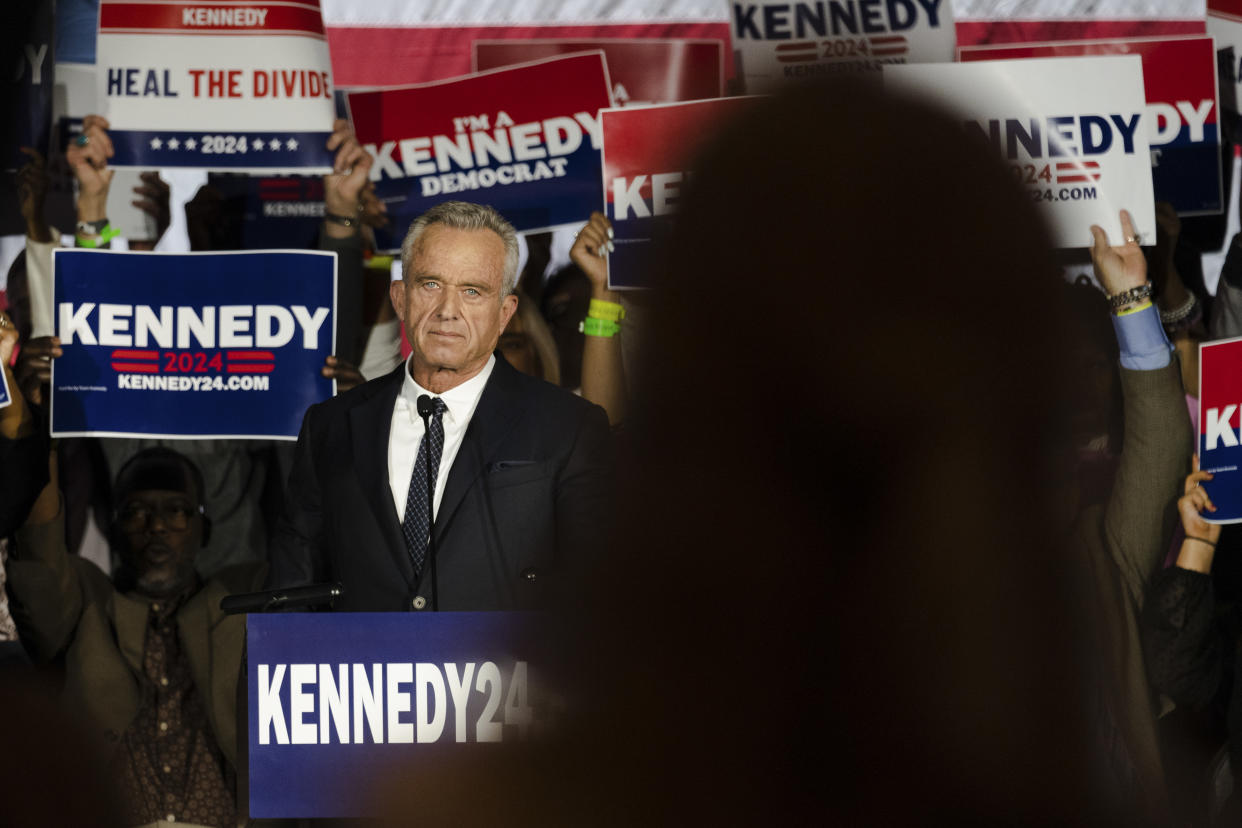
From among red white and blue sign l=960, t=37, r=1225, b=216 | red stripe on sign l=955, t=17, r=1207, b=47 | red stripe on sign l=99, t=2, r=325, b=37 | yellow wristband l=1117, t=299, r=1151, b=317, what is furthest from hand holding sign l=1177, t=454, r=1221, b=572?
red stripe on sign l=99, t=2, r=325, b=37

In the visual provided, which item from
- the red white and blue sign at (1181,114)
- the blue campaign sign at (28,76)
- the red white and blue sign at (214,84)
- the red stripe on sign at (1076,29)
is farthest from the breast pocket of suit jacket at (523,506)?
the red stripe on sign at (1076,29)

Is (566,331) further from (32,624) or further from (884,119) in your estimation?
(884,119)

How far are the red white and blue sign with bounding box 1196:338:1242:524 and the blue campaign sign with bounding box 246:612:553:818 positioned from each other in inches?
94.5

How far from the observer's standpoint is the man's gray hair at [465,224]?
2.67 meters

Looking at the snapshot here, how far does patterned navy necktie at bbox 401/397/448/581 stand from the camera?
2.42m

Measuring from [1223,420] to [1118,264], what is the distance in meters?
0.51

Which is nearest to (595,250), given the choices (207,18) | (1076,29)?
(207,18)

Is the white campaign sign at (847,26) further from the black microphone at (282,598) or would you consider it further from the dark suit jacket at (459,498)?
the black microphone at (282,598)

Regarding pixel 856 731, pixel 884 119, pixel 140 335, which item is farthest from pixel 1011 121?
pixel 140 335

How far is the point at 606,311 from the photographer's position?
3.31 m

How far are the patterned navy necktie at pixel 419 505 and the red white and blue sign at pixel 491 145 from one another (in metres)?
1.43

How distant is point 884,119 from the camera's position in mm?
519

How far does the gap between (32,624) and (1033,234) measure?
11.1ft

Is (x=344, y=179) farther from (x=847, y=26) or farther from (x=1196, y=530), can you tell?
(x=1196, y=530)
